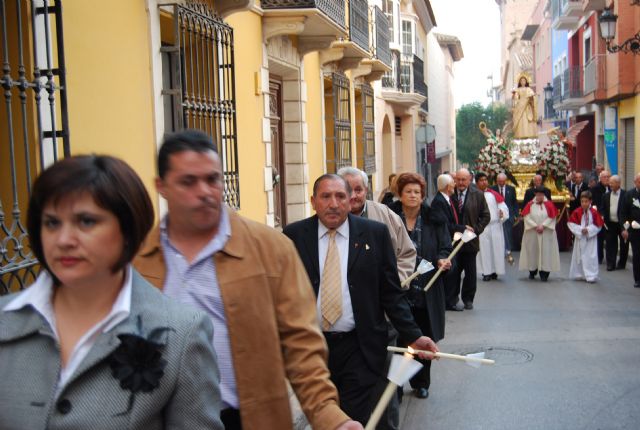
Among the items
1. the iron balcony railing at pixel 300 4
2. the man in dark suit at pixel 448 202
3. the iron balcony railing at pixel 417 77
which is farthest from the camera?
the iron balcony railing at pixel 417 77

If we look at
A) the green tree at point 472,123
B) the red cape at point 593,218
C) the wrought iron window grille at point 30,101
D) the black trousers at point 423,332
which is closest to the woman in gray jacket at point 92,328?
the wrought iron window grille at point 30,101

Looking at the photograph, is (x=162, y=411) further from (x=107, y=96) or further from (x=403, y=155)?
(x=403, y=155)

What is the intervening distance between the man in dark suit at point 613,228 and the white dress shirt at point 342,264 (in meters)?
12.7

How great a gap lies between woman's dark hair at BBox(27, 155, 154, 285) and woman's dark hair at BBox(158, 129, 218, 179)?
88 cm

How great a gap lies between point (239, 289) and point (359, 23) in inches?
582

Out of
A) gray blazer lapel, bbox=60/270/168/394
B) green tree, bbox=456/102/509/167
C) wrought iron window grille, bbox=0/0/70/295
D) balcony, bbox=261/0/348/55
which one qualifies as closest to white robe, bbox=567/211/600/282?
balcony, bbox=261/0/348/55

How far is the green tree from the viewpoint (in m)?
72.6

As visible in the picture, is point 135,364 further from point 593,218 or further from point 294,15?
point 593,218

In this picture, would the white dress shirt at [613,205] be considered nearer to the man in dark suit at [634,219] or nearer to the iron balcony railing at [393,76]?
the man in dark suit at [634,219]

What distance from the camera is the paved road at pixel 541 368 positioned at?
719 cm

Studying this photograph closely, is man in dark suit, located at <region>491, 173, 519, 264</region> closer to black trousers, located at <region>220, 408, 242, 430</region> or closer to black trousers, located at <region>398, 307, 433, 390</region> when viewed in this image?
black trousers, located at <region>398, 307, 433, 390</region>

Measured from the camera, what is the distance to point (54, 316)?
230 cm

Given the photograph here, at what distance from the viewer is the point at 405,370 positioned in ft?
11.1

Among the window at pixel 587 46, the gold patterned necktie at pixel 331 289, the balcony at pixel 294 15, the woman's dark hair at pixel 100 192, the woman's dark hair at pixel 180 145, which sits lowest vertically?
the gold patterned necktie at pixel 331 289
